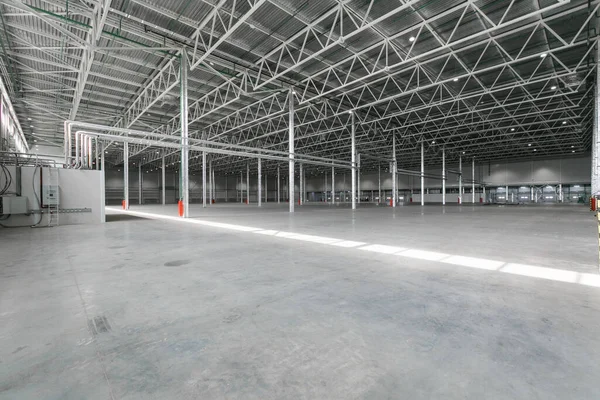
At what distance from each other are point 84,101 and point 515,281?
3120 centimetres

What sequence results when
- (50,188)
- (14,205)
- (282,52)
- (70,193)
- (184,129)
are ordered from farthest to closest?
(184,129), (282,52), (70,193), (50,188), (14,205)

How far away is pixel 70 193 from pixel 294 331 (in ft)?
47.9

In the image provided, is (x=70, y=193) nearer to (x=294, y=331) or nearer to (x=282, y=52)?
(x=282, y=52)

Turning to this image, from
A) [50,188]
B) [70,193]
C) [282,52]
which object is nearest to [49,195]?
[50,188]

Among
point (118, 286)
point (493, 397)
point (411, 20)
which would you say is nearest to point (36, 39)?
point (118, 286)

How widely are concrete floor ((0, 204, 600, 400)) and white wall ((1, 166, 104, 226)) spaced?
882 centimetres

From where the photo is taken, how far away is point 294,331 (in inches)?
105

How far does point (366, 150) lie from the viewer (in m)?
43.8

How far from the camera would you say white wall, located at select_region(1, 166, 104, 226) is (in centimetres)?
1156

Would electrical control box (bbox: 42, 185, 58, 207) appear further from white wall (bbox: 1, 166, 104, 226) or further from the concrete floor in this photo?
the concrete floor

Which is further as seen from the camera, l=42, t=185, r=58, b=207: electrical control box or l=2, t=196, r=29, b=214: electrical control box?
l=42, t=185, r=58, b=207: electrical control box

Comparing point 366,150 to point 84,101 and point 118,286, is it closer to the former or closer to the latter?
point 84,101

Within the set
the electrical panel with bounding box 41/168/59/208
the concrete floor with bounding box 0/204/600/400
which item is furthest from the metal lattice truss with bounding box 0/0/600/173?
the concrete floor with bounding box 0/204/600/400

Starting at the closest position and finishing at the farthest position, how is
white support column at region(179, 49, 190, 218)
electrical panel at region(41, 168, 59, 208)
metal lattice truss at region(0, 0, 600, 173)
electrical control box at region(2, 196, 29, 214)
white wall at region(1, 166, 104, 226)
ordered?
electrical control box at region(2, 196, 29, 214), white wall at region(1, 166, 104, 226), electrical panel at region(41, 168, 59, 208), metal lattice truss at region(0, 0, 600, 173), white support column at region(179, 49, 190, 218)
